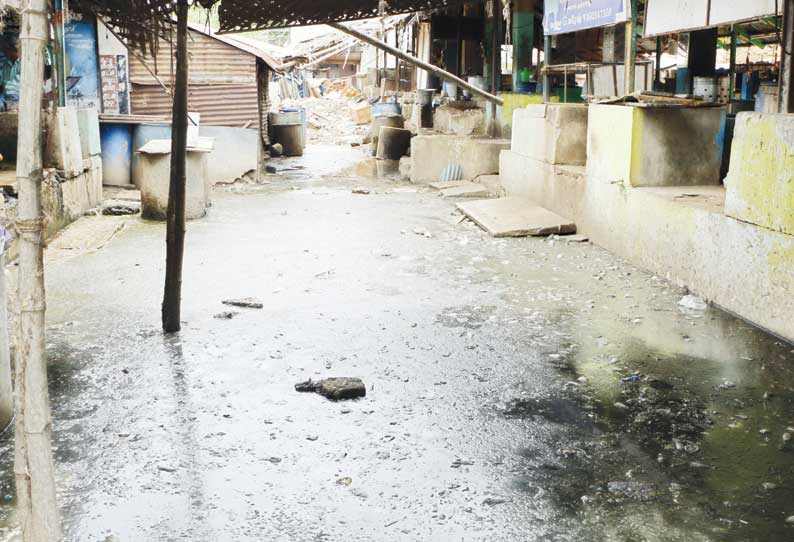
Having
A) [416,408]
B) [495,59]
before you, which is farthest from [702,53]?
[416,408]

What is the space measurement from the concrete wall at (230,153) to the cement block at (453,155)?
3.20 meters

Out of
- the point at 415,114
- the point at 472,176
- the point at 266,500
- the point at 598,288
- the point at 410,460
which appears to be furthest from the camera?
the point at 415,114

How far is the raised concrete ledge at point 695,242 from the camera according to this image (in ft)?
19.5

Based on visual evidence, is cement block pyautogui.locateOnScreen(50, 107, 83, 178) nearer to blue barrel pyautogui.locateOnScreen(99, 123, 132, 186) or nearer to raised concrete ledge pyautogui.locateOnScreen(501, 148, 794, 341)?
blue barrel pyautogui.locateOnScreen(99, 123, 132, 186)

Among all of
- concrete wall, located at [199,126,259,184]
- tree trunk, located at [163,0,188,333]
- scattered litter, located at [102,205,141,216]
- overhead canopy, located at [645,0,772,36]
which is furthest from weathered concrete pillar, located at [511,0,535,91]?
tree trunk, located at [163,0,188,333]

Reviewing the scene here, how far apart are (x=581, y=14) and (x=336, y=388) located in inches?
315

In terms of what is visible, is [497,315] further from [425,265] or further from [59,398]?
[59,398]

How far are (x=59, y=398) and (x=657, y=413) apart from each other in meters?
3.52

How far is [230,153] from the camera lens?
1548cm

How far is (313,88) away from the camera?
42375 millimetres

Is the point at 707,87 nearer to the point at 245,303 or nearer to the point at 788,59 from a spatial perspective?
the point at 788,59

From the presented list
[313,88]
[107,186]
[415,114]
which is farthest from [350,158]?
[313,88]

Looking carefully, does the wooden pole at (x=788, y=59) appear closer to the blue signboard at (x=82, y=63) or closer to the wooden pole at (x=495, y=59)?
the wooden pole at (x=495, y=59)

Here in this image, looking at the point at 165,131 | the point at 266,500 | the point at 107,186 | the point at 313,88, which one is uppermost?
the point at 313,88
